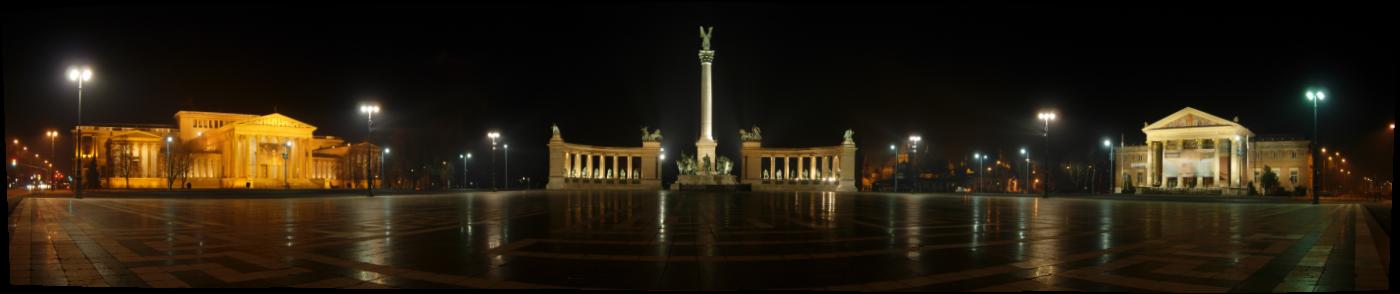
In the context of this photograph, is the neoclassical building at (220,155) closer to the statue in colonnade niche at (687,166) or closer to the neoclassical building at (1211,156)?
the statue in colonnade niche at (687,166)

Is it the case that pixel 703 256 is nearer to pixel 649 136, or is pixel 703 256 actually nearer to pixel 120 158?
pixel 649 136

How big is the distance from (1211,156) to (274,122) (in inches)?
4594

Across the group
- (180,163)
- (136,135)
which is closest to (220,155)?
(136,135)

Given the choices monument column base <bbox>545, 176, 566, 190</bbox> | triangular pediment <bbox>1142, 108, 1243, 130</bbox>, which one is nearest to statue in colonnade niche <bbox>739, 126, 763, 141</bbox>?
monument column base <bbox>545, 176, 566, 190</bbox>

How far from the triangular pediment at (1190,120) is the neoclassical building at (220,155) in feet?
313

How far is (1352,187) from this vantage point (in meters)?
93.1

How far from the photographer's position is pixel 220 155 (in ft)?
316

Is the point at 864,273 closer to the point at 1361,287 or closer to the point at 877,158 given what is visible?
the point at 1361,287

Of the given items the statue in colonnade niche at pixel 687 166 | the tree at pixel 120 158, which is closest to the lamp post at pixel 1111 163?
the statue in colonnade niche at pixel 687 166

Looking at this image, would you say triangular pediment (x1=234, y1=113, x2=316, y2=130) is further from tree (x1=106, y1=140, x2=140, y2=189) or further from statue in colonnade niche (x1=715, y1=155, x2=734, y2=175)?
statue in colonnade niche (x1=715, y1=155, x2=734, y2=175)

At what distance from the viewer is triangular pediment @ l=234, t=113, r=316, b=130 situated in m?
92.6

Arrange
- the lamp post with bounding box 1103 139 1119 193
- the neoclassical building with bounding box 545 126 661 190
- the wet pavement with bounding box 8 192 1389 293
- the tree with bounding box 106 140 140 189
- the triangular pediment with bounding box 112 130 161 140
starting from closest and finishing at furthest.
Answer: the wet pavement with bounding box 8 192 1389 293 → the lamp post with bounding box 1103 139 1119 193 → the neoclassical building with bounding box 545 126 661 190 → the tree with bounding box 106 140 140 189 → the triangular pediment with bounding box 112 130 161 140

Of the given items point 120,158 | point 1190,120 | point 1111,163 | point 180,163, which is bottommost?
point 180,163

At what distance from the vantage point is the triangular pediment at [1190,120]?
77.1 meters
